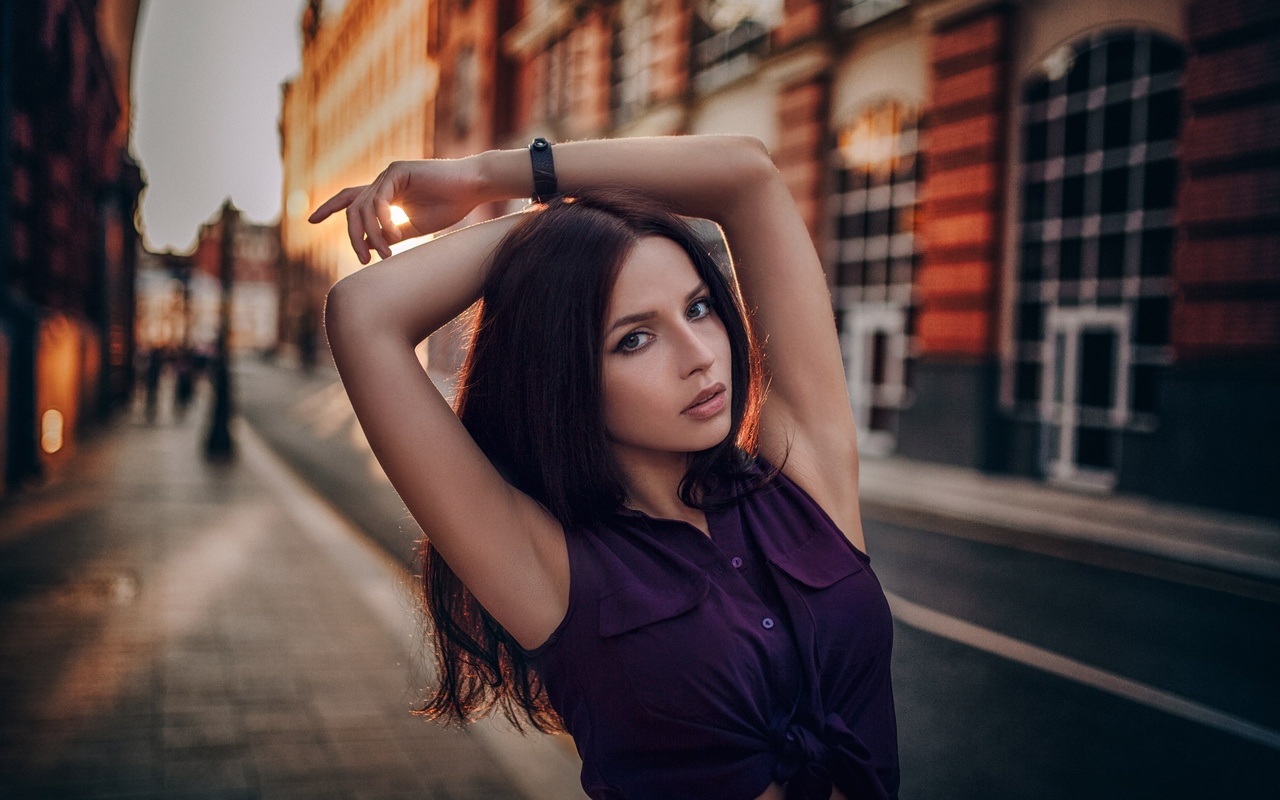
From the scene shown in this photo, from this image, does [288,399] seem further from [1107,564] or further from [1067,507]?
[1107,564]

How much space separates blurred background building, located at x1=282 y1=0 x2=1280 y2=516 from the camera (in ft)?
35.7

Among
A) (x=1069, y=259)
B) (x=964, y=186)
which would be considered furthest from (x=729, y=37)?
(x=1069, y=259)

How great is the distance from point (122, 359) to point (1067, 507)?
22141mm

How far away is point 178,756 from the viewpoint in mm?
3693

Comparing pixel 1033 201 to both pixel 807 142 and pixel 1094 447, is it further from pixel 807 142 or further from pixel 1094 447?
pixel 807 142

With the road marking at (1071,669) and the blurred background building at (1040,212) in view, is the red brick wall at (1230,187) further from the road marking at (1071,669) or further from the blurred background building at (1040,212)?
the road marking at (1071,669)

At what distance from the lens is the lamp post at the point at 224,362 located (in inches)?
570

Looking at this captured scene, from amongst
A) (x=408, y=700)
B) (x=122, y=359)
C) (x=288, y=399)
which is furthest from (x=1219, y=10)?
(x=288, y=399)

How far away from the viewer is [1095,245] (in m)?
13.1

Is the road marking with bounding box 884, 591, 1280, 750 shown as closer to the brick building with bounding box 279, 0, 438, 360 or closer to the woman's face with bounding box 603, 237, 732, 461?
the woman's face with bounding box 603, 237, 732, 461

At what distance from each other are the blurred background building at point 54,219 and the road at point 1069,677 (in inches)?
179

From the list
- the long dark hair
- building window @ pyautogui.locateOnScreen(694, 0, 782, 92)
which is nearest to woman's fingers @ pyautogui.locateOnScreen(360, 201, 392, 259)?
the long dark hair

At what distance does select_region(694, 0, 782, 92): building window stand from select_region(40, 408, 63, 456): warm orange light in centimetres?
1299

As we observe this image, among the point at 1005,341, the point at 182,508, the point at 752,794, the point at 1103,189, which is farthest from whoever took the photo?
the point at 1005,341
